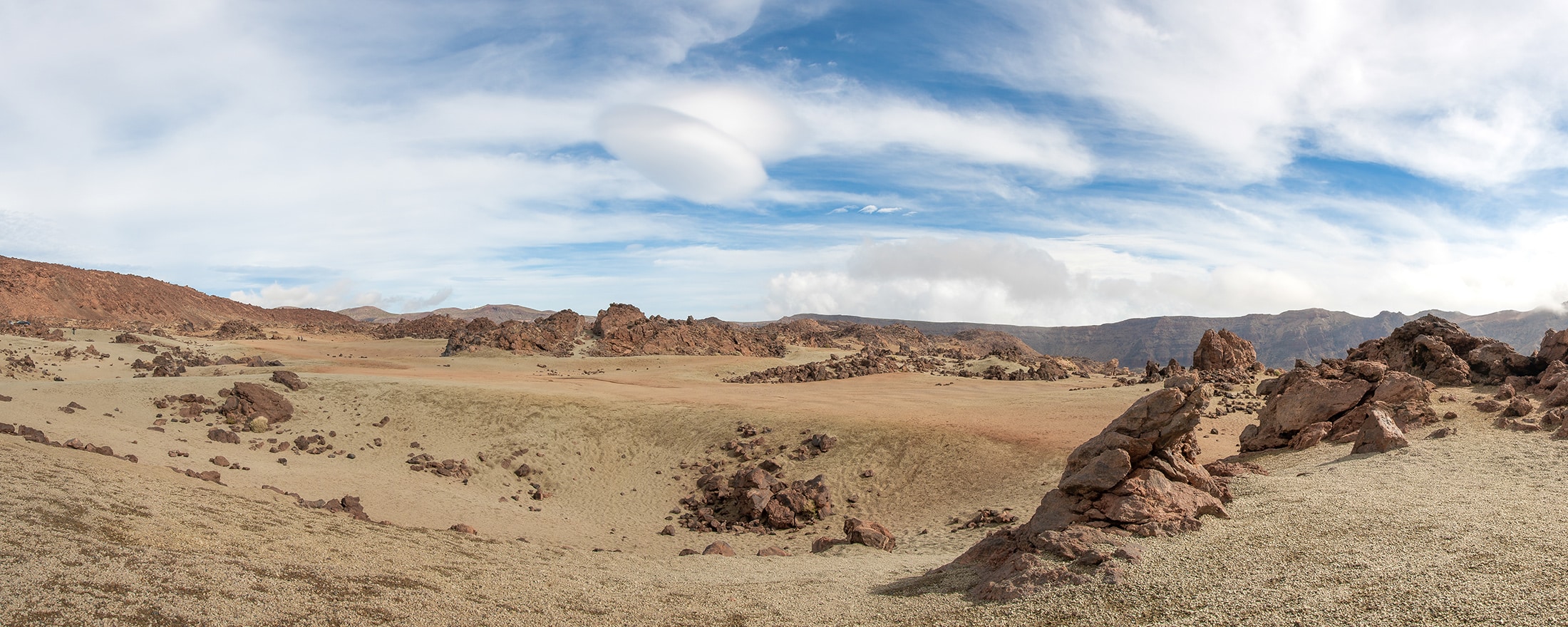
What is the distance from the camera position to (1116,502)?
31.5ft

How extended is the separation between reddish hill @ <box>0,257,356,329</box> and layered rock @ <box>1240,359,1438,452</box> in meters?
81.8

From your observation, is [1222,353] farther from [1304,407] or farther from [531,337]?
[531,337]

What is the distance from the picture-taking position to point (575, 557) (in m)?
10.9

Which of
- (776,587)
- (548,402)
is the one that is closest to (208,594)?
(776,587)

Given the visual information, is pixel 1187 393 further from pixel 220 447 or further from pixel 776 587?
pixel 220 447

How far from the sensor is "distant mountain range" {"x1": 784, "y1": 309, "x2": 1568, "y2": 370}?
85.4 metres

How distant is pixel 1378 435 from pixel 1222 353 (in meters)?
19.0

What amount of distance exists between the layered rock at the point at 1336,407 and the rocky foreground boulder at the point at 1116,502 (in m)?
5.62

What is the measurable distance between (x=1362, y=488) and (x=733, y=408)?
15628 millimetres

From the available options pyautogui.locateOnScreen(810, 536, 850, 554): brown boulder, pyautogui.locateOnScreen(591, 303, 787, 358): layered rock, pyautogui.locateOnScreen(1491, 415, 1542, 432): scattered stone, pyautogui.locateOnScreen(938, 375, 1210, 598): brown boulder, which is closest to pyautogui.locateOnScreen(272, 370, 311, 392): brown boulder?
pyautogui.locateOnScreen(810, 536, 850, 554): brown boulder

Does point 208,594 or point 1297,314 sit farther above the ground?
point 1297,314

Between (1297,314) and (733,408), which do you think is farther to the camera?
(1297,314)

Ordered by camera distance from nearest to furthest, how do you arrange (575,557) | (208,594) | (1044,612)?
1. (208,594)
2. (1044,612)
3. (575,557)

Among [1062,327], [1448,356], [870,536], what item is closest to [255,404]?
[870,536]
